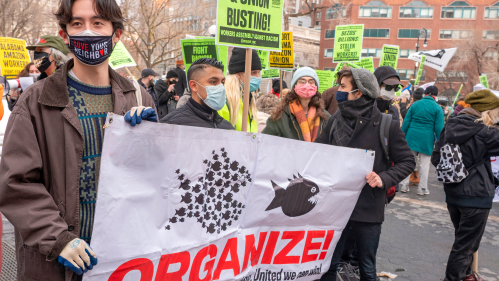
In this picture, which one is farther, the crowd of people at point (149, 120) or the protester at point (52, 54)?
the protester at point (52, 54)

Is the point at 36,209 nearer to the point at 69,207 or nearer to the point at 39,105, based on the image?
the point at 69,207

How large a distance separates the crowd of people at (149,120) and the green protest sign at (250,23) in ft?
0.94

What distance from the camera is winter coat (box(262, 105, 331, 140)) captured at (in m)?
4.15

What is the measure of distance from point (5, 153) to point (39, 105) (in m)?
0.25

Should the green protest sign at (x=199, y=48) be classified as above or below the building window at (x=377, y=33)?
below

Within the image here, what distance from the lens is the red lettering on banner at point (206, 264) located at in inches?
92.5

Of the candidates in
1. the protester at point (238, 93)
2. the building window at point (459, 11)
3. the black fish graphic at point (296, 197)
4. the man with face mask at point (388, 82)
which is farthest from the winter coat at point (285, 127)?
the building window at point (459, 11)

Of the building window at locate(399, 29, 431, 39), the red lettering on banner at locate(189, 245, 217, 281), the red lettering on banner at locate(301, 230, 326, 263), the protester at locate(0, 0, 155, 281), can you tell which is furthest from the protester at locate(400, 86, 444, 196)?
the building window at locate(399, 29, 431, 39)

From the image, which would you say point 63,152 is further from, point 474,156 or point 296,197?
point 474,156

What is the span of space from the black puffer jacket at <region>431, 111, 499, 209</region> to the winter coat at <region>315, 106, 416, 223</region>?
883 mm

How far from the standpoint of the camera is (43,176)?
1802mm

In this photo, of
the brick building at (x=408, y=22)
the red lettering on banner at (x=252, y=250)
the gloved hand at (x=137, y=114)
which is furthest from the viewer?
the brick building at (x=408, y=22)

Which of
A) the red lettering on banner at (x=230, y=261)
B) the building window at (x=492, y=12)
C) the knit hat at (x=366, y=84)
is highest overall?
the building window at (x=492, y=12)

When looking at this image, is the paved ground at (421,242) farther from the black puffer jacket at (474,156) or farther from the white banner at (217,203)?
the white banner at (217,203)
